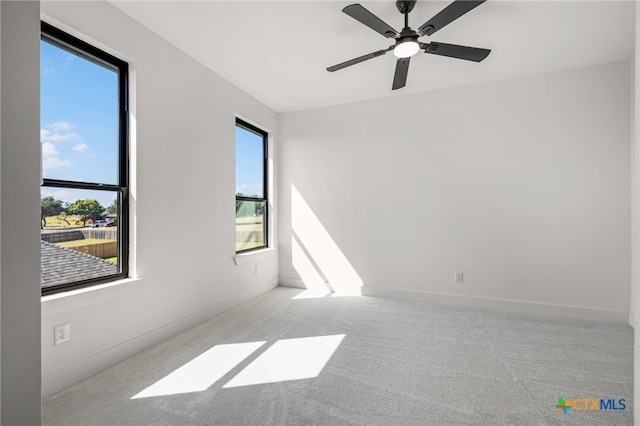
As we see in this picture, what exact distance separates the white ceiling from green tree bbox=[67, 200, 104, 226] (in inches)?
59.7

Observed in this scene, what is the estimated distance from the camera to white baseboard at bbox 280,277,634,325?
3088mm

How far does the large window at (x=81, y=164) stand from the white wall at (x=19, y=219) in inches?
73.2

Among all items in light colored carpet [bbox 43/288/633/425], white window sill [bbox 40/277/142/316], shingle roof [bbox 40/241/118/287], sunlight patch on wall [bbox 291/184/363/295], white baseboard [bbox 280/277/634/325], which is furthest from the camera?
sunlight patch on wall [bbox 291/184/363/295]

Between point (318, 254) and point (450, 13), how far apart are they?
3.24 meters

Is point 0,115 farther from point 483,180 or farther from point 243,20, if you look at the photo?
point 483,180

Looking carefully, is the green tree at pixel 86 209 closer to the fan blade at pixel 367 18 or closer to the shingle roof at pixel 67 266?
the shingle roof at pixel 67 266

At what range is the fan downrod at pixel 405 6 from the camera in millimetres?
2129

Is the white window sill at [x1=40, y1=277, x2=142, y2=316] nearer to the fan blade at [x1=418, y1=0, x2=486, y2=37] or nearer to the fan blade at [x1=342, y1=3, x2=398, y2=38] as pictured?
the fan blade at [x1=342, y1=3, x2=398, y2=38]

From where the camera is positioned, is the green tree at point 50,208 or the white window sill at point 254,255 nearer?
the green tree at point 50,208

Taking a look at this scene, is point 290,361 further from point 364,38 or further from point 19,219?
point 364,38

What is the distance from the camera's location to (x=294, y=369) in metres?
2.15

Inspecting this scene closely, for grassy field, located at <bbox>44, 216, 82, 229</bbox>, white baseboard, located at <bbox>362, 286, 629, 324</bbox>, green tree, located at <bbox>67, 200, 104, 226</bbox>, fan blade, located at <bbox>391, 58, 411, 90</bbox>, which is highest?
fan blade, located at <bbox>391, 58, 411, 90</bbox>

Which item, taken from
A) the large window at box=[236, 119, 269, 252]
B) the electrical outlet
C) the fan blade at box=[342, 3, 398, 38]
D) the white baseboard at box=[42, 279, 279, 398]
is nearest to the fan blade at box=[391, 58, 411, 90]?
the fan blade at box=[342, 3, 398, 38]

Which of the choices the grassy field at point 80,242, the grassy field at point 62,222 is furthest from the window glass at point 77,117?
the grassy field at point 80,242
